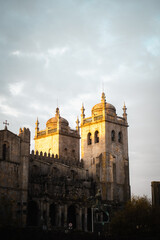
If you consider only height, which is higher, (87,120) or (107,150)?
(87,120)

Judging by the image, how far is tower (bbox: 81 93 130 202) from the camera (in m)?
77.6

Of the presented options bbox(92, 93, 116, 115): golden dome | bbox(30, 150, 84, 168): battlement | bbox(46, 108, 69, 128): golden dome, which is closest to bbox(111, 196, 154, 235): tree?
bbox(30, 150, 84, 168): battlement

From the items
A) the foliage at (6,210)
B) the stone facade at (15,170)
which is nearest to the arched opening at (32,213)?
the stone facade at (15,170)

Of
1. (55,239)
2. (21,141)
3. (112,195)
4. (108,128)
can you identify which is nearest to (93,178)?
(112,195)

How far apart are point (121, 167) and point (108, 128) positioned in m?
8.38

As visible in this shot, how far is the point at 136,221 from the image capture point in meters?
53.3

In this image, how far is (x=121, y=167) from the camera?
81375 mm

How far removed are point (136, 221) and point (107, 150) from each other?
90.3 feet

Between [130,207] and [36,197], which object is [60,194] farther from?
[130,207]

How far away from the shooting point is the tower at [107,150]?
77.6 metres

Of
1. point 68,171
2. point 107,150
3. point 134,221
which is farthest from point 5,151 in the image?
point 107,150

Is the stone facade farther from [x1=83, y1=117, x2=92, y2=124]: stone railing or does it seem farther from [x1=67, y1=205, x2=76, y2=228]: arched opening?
[x1=83, y1=117, x2=92, y2=124]: stone railing

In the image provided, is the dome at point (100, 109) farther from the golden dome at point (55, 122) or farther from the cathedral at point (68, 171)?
the golden dome at point (55, 122)

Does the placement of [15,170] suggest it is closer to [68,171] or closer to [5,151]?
[5,151]
